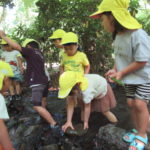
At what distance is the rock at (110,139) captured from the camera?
87.0 inches

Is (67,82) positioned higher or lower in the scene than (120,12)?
lower

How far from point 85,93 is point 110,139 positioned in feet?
2.18

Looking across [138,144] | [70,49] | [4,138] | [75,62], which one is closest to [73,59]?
[75,62]

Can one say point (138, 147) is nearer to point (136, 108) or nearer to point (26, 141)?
point (136, 108)

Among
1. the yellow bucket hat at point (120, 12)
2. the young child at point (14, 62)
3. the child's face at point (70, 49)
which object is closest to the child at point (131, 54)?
the yellow bucket hat at point (120, 12)

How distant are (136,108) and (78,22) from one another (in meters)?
2.97

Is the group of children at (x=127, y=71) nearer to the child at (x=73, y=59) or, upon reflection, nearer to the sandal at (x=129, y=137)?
the sandal at (x=129, y=137)

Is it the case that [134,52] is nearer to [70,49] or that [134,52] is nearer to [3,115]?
[3,115]

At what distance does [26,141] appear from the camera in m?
2.79

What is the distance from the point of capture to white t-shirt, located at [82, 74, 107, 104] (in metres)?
2.65

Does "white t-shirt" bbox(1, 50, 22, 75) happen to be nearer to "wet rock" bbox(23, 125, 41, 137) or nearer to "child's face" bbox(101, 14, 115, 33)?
"wet rock" bbox(23, 125, 41, 137)

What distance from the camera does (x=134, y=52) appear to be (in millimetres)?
1920

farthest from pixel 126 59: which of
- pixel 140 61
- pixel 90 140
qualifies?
pixel 90 140

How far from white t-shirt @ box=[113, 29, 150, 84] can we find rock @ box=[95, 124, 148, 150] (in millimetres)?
654
